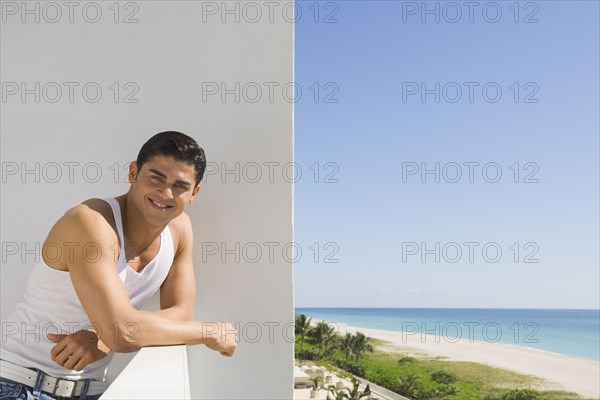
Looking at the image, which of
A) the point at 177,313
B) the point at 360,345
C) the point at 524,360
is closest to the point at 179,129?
the point at 177,313

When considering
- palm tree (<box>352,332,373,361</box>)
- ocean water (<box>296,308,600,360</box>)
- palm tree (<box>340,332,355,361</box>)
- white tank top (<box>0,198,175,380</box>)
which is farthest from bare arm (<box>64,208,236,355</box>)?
ocean water (<box>296,308,600,360</box>)

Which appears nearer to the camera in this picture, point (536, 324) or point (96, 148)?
point (96, 148)

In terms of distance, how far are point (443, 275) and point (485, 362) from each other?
27.8 ft

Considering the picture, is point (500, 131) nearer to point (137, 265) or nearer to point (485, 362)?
point (485, 362)

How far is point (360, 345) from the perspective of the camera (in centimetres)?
3034

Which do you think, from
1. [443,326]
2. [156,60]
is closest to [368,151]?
[443,326]

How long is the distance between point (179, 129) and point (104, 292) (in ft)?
A: 2.90

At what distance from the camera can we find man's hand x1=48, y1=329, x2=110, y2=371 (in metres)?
1.66

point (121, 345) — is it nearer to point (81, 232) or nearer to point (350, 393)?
point (81, 232)

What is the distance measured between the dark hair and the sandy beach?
29.1 meters

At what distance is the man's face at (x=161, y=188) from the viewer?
5.63ft

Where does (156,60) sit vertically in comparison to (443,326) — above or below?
above

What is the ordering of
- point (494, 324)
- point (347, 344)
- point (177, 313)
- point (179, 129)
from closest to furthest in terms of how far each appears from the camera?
point (177, 313), point (179, 129), point (347, 344), point (494, 324)

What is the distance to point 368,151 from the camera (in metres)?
34.9
